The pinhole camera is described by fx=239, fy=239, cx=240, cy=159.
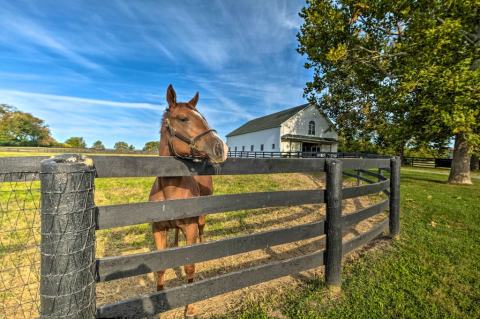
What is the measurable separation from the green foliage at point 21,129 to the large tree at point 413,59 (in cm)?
9010

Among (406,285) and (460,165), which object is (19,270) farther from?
(460,165)

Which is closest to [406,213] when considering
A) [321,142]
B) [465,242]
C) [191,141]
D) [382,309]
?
[465,242]

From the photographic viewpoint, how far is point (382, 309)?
2896 millimetres

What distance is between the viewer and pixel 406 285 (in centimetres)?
343

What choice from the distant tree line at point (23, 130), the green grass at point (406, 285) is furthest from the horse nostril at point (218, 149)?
the distant tree line at point (23, 130)

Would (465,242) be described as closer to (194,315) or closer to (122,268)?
(194,315)

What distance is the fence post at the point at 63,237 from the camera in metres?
1.51

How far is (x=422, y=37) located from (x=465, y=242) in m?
11.0

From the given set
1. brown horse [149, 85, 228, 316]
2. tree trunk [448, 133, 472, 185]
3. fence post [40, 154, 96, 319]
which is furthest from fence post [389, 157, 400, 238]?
tree trunk [448, 133, 472, 185]

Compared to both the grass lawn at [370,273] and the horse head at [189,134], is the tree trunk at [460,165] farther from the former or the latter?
the horse head at [189,134]

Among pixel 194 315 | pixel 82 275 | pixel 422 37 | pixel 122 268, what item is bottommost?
pixel 194 315

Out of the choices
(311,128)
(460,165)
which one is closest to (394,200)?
(460,165)

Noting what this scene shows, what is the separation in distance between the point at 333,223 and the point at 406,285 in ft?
4.73

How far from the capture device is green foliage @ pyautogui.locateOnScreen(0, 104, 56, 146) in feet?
241
